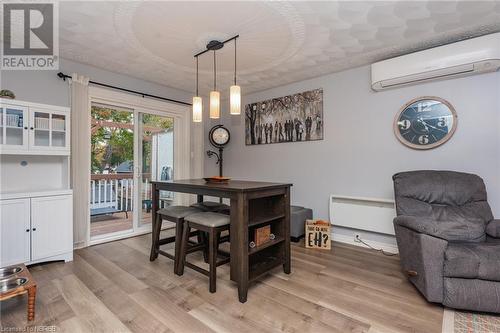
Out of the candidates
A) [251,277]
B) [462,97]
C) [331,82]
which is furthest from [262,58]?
[251,277]

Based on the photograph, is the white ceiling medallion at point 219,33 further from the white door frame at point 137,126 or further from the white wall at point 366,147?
the white wall at point 366,147

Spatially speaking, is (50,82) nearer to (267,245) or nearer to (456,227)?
(267,245)

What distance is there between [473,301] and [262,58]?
117 inches

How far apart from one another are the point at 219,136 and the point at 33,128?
254cm

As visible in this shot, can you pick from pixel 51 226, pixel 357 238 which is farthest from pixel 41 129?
pixel 357 238

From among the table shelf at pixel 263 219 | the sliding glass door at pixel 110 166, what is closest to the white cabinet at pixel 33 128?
the sliding glass door at pixel 110 166

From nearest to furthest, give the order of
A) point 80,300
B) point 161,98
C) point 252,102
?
point 80,300
point 161,98
point 252,102

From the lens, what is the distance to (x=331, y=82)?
342 cm

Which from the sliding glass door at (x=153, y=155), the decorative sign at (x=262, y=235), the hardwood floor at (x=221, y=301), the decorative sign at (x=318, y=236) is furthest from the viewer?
the sliding glass door at (x=153, y=155)

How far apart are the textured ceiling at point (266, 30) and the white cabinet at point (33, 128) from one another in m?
0.77

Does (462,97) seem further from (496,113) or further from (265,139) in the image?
(265,139)

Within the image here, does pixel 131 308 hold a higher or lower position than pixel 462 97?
lower

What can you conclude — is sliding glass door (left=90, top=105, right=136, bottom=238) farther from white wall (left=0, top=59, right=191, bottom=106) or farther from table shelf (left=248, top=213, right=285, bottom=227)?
table shelf (left=248, top=213, right=285, bottom=227)

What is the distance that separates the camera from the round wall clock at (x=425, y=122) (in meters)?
2.62
